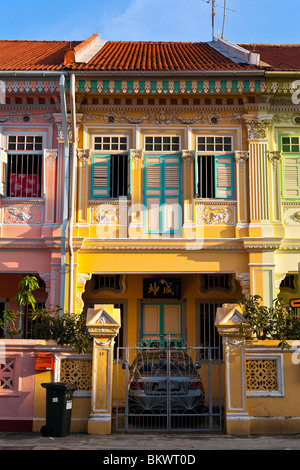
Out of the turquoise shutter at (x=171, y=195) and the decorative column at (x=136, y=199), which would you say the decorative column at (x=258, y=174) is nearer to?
the turquoise shutter at (x=171, y=195)

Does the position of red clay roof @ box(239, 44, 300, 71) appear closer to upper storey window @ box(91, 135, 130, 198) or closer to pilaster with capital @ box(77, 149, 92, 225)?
upper storey window @ box(91, 135, 130, 198)

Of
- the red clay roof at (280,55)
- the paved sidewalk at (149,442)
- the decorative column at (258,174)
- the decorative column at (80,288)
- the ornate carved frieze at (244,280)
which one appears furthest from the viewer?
the red clay roof at (280,55)

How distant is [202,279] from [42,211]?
477cm

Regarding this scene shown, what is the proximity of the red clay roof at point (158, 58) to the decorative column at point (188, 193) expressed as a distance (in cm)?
220

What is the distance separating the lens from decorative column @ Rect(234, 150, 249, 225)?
15.1 metres

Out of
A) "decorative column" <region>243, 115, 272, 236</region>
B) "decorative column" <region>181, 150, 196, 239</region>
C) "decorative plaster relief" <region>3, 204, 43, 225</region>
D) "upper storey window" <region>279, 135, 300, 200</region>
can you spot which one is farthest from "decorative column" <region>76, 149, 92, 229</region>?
"upper storey window" <region>279, 135, 300, 200</region>

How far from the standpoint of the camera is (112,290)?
1659 centimetres

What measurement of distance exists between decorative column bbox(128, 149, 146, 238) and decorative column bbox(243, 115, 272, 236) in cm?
275

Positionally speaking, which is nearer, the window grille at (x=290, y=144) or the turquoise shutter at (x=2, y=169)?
the turquoise shutter at (x=2, y=169)

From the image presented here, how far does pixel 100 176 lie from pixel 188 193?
90.0 inches

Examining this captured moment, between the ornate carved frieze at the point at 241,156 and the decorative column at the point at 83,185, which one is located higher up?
the ornate carved frieze at the point at 241,156

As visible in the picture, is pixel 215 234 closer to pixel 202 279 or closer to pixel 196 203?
pixel 196 203

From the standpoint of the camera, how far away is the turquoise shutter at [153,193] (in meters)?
15.1

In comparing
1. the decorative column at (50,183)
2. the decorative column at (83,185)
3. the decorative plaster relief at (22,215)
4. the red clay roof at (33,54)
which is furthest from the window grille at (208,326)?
the red clay roof at (33,54)
